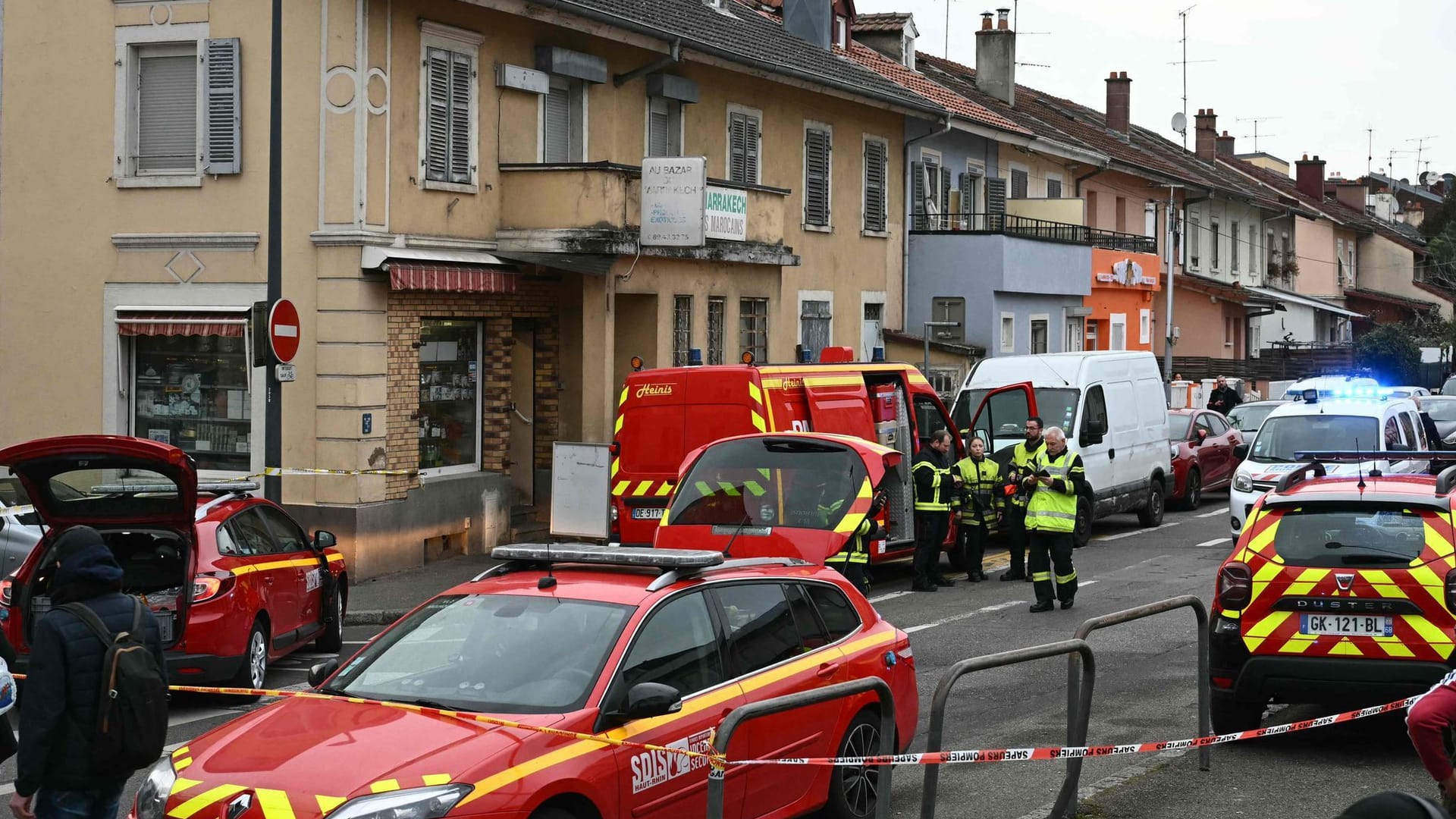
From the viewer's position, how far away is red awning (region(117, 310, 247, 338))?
64.4 feet

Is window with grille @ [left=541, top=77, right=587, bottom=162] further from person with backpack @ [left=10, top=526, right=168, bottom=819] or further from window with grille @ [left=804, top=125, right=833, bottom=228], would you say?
person with backpack @ [left=10, top=526, right=168, bottom=819]

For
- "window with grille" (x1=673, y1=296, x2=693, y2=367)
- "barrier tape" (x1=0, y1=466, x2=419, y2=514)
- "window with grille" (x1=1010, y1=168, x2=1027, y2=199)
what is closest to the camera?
"barrier tape" (x1=0, y1=466, x2=419, y2=514)

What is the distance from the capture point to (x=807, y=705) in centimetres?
719

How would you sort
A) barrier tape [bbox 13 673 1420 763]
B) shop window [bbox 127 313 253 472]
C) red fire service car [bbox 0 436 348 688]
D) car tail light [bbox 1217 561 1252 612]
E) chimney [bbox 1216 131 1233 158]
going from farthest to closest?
chimney [bbox 1216 131 1233 158] < shop window [bbox 127 313 253 472] < red fire service car [bbox 0 436 348 688] < car tail light [bbox 1217 561 1252 612] < barrier tape [bbox 13 673 1420 763]

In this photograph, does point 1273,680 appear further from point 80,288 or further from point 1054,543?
point 80,288

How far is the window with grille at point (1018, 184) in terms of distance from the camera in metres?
38.9

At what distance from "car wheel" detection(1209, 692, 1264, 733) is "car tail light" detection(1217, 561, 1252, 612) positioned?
1.76 ft

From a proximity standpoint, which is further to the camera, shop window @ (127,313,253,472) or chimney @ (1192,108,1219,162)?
chimney @ (1192,108,1219,162)

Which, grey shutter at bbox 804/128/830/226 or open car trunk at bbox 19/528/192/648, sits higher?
grey shutter at bbox 804/128/830/226

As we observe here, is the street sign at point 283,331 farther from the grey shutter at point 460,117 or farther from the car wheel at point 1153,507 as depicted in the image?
Result: the car wheel at point 1153,507

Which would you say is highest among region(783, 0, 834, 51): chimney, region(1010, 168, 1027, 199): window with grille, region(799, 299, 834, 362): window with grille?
region(783, 0, 834, 51): chimney

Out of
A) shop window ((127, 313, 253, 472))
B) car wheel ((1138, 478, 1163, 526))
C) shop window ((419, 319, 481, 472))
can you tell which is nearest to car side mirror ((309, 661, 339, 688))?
shop window ((127, 313, 253, 472))

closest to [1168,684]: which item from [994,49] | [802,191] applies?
[802,191]

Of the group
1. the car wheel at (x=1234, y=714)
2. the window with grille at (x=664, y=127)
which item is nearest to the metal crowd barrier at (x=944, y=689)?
the car wheel at (x=1234, y=714)
